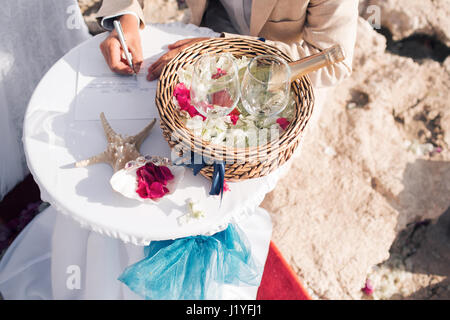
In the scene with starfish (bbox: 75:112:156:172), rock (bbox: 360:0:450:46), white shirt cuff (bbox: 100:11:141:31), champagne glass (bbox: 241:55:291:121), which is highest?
white shirt cuff (bbox: 100:11:141:31)

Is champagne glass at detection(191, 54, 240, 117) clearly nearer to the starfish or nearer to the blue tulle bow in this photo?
the starfish

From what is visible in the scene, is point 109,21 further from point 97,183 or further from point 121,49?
point 97,183

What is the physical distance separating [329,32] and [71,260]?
1.39 m

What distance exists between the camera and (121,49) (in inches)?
49.5

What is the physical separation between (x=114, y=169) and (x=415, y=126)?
75.8 inches

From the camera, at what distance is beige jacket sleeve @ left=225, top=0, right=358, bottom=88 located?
1334mm

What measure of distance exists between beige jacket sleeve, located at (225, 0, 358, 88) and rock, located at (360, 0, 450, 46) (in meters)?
1.35

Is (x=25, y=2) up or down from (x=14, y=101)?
up

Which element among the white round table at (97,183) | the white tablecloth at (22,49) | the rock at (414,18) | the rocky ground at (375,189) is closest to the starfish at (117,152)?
the white round table at (97,183)

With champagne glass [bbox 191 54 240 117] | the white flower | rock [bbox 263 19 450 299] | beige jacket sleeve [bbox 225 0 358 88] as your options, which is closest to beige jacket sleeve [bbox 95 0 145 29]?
beige jacket sleeve [bbox 225 0 358 88]

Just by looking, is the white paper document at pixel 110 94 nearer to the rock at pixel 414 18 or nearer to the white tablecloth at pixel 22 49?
the white tablecloth at pixel 22 49
